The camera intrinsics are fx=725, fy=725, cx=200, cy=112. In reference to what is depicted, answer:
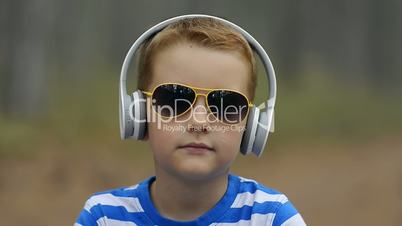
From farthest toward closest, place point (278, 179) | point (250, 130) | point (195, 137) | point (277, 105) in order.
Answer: point (277, 105) → point (278, 179) → point (250, 130) → point (195, 137)

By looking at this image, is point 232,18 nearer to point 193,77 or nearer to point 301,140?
point 301,140

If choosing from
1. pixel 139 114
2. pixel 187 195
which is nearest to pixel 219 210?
pixel 187 195

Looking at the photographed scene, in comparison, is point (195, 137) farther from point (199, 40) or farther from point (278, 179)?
point (278, 179)

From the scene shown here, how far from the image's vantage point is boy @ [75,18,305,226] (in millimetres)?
1911

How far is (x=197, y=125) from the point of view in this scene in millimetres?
1901

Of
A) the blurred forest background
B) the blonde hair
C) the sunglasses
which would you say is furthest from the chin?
the blurred forest background

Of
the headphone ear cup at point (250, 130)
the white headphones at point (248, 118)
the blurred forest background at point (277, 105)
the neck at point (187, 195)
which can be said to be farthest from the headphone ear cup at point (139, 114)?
the blurred forest background at point (277, 105)

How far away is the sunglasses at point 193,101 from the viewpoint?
1908 millimetres

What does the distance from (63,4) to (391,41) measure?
2899 mm

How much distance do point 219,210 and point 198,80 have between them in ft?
1.26

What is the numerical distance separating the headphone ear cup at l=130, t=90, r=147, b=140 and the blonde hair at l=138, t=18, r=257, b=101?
0.05 meters

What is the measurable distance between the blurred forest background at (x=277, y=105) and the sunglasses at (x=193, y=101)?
299 centimetres

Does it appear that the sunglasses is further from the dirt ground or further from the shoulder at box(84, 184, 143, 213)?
the dirt ground

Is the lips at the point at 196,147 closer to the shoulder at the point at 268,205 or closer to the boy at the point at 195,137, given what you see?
the boy at the point at 195,137
